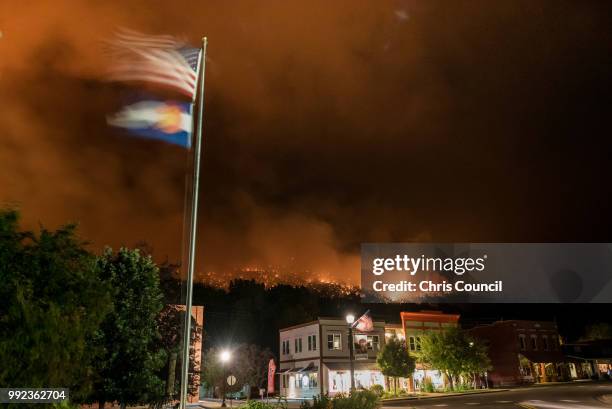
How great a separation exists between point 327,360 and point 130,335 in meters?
33.9

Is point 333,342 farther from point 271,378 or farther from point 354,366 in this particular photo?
point 271,378

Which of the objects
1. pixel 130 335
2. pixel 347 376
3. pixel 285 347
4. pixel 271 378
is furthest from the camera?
pixel 285 347

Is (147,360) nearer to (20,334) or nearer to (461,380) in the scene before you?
(20,334)

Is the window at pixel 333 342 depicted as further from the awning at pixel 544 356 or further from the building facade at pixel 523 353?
the awning at pixel 544 356

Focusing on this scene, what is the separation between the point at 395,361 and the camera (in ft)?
166

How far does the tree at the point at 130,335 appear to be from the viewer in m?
22.3

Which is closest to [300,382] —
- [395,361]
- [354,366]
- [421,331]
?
[354,366]

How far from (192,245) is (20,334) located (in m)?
4.41

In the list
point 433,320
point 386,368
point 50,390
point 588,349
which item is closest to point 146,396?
point 50,390

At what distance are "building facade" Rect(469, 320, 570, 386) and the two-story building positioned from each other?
1758 centimetres

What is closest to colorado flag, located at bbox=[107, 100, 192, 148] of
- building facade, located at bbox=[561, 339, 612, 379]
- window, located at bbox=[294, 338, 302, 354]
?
window, located at bbox=[294, 338, 302, 354]

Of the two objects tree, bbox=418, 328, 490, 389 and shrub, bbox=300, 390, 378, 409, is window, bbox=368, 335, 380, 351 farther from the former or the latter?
shrub, bbox=300, 390, 378, 409

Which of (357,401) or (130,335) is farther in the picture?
(130,335)

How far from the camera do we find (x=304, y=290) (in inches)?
4274
